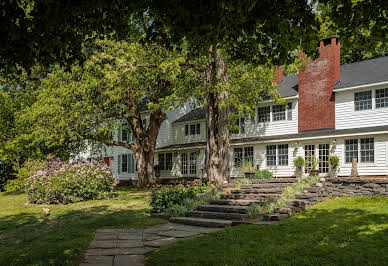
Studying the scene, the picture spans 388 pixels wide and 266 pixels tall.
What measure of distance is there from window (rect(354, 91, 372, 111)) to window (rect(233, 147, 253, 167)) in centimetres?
738

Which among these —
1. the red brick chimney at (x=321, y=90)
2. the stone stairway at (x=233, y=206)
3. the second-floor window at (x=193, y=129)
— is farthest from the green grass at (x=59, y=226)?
the second-floor window at (x=193, y=129)

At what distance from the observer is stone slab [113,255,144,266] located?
6199 millimetres

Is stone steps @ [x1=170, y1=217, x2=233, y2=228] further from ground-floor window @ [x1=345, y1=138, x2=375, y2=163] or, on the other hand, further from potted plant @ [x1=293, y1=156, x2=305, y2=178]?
ground-floor window @ [x1=345, y1=138, x2=375, y2=163]

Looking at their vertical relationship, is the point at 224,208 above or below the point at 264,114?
below

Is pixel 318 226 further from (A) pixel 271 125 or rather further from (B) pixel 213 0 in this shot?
(A) pixel 271 125

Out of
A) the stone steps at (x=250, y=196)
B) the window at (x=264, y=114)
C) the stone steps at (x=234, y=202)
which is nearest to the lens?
the stone steps at (x=234, y=202)

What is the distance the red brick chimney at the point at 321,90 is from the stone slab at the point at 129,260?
18.2 metres

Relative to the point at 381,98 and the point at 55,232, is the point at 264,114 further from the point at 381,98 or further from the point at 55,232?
the point at 55,232

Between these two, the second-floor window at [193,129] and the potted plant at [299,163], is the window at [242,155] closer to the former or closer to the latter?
the potted plant at [299,163]

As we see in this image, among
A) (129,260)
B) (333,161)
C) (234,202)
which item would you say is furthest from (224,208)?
(333,161)

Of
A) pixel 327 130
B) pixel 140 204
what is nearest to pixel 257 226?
pixel 140 204

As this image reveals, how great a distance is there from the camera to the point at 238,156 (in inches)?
1014

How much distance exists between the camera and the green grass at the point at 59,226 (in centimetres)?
689

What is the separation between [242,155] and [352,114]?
7.77m
